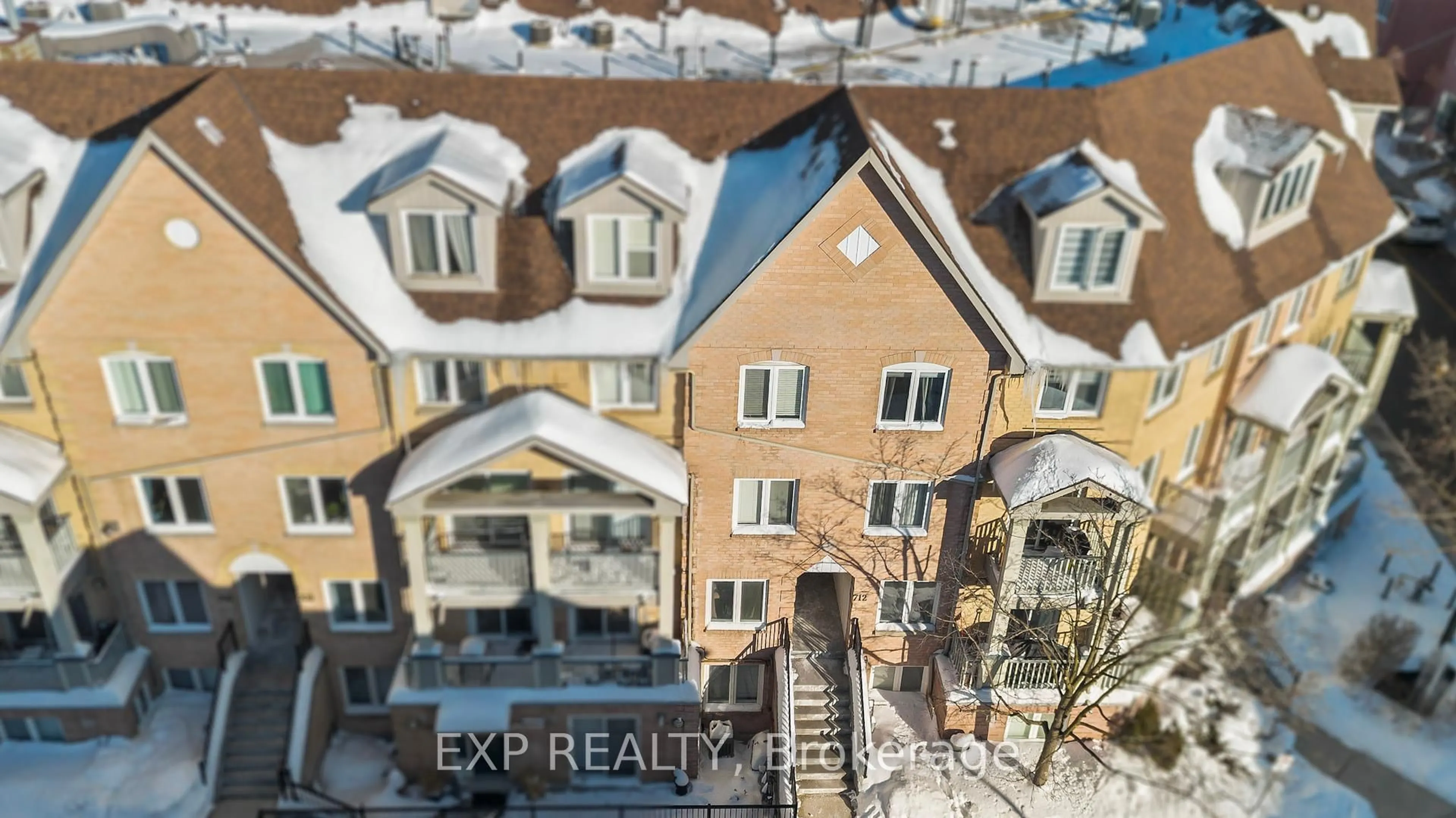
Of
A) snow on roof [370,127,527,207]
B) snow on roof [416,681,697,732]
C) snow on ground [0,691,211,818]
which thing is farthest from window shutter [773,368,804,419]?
snow on ground [0,691,211,818]

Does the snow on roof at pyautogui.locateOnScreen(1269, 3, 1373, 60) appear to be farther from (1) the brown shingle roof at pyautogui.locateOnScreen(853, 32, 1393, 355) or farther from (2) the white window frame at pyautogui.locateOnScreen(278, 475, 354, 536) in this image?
(2) the white window frame at pyautogui.locateOnScreen(278, 475, 354, 536)

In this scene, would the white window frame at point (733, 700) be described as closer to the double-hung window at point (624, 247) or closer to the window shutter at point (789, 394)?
the window shutter at point (789, 394)

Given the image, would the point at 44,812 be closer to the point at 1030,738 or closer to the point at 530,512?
the point at 530,512

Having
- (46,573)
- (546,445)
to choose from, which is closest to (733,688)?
(546,445)

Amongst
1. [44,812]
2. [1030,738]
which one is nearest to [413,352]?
[44,812]

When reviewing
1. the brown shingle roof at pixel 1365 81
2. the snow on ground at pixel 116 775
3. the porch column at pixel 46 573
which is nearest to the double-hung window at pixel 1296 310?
the brown shingle roof at pixel 1365 81

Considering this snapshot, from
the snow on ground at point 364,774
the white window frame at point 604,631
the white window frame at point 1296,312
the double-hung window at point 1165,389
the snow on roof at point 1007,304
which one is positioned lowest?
the snow on ground at point 364,774
